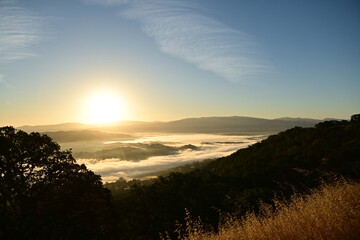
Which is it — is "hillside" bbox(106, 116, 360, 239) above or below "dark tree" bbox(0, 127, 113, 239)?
below

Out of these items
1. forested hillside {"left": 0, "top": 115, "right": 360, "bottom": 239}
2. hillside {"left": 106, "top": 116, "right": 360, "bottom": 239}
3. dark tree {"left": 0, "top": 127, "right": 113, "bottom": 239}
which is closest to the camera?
dark tree {"left": 0, "top": 127, "right": 113, "bottom": 239}

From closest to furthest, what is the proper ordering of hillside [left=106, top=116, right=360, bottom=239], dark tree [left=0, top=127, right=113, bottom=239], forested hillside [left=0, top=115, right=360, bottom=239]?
dark tree [left=0, top=127, right=113, bottom=239]
forested hillside [left=0, top=115, right=360, bottom=239]
hillside [left=106, top=116, right=360, bottom=239]

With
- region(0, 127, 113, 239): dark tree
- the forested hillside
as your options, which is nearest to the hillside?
the forested hillside

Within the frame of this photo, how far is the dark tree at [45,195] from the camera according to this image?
12.1 metres

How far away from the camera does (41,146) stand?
14.4 metres

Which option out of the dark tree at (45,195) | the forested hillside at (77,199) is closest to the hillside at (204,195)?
the forested hillside at (77,199)

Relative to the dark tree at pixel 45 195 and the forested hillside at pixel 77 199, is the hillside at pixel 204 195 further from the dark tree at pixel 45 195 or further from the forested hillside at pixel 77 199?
the dark tree at pixel 45 195

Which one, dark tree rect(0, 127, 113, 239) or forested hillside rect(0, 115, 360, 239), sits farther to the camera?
forested hillside rect(0, 115, 360, 239)

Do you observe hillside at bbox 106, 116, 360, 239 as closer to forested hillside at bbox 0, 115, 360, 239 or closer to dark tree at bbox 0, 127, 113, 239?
forested hillside at bbox 0, 115, 360, 239

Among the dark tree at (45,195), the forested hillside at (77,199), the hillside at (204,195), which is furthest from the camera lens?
the hillside at (204,195)

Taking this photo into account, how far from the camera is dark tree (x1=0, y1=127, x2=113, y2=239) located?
12.1 m

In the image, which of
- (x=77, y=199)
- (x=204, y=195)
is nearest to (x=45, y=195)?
(x=77, y=199)

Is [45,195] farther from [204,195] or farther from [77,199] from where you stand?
[204,195]

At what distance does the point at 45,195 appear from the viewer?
1327cm
